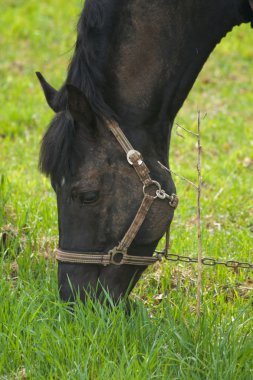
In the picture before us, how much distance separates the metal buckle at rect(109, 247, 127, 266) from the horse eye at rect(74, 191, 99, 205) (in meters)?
0.24

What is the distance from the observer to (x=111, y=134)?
12.2 feet

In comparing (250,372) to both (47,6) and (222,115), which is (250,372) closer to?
(222,115)

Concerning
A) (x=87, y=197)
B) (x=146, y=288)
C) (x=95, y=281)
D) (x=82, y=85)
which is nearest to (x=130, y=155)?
(x=87, y=197)

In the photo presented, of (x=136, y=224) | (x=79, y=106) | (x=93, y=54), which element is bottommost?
(x=136, y=224)

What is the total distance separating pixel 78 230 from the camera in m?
3.70

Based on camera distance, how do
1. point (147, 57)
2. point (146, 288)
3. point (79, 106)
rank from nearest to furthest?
point (79, 106), point (147, 57), point (146, 288)

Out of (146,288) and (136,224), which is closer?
(136,224)

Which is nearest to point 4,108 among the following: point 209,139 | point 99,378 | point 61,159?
point 209,139

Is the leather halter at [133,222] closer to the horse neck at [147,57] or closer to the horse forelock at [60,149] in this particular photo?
the horse neck at [147,57]

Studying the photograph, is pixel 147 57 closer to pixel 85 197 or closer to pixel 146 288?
pixel 85 197

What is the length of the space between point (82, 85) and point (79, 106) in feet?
0.41

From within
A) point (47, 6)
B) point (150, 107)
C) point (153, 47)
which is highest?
point (47, 6)

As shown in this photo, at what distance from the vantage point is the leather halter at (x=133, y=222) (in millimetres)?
3684

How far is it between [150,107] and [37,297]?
1.06 m
